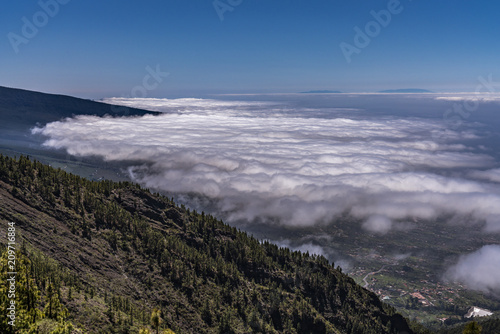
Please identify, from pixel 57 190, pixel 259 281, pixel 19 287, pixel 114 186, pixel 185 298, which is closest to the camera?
pixel 19 287

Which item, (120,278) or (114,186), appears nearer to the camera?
(120,278)

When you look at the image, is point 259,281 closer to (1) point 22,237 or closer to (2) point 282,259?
(2) point 282,259

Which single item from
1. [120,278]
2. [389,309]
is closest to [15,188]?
[120,278]

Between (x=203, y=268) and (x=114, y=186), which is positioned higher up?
(x=114, y=186)

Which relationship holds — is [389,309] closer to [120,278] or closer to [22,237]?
[120,278]

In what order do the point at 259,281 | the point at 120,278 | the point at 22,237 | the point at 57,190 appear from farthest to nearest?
the point at 259,281 < the point at 57,190 < the point at 120,278 < the point at 22,237

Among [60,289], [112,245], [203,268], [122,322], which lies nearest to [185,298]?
[203,268]

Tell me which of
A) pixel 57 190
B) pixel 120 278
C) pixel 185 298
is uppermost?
pixel 57 190
